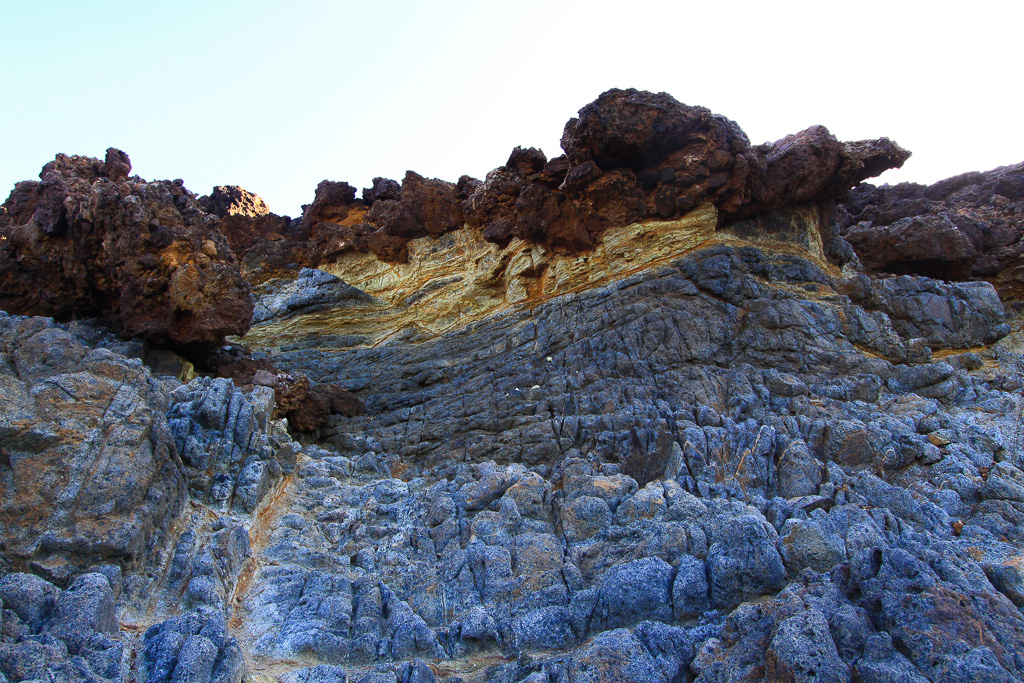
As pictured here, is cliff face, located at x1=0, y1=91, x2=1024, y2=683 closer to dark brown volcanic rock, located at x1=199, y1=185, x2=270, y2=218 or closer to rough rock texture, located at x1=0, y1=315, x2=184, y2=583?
rough rock texture, located at x1=0, y1=315, x2=184, y2=583

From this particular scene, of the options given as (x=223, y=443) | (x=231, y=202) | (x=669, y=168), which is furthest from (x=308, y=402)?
(x=231, y=202)

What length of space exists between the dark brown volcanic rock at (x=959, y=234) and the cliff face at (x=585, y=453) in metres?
0.13

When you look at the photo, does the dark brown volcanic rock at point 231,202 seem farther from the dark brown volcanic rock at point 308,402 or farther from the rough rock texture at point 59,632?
the rough rock texture at point 59,632

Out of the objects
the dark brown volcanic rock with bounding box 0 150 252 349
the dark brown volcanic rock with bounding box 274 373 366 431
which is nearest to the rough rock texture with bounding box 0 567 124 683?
the dark brown volcanic rock with bounding box 274 373 366 431

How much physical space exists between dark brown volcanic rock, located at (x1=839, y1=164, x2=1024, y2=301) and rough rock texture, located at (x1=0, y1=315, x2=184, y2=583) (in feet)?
60.5

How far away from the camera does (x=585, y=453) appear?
13.9 metres

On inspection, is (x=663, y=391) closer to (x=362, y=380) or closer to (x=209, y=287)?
(x=362, y=380)

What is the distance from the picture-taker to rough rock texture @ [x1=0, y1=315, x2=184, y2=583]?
9.93 meters

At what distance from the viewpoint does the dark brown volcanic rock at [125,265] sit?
56.9 feet

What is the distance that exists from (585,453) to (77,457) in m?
8.66

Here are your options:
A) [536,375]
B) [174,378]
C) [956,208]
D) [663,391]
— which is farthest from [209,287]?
[956,208]

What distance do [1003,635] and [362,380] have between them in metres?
15.1

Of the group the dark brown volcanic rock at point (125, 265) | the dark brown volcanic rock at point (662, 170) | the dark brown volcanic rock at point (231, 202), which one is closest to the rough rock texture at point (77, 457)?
the dark brown volcanic rock at point (125, 265)

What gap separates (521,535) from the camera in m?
11.8
